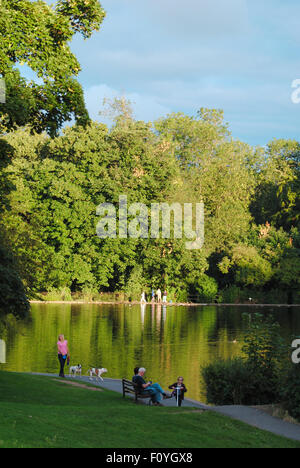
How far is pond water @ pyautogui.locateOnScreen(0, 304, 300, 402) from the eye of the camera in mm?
24953

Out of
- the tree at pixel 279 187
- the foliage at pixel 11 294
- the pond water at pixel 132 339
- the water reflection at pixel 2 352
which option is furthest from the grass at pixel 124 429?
the tree at pixel 279 187

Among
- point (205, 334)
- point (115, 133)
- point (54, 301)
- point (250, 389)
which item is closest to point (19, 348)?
point (205, 334)

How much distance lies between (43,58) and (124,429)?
10.3m

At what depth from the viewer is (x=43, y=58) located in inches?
650

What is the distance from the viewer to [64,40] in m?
17.1

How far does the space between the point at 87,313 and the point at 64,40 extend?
30.5m

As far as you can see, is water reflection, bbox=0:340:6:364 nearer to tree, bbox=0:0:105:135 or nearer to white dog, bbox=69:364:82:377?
white dog, bbox=69:364:82:377

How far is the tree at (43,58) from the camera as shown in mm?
15758

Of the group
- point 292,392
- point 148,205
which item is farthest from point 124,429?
point 148,205

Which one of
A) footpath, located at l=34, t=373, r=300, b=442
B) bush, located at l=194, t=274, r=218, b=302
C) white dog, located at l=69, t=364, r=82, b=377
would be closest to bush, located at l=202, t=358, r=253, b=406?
footpath, located at l=34, t=373, r=300, b=442

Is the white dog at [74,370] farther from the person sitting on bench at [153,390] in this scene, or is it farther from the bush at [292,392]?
the bush at [292,392]

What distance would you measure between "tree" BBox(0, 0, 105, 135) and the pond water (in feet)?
24.2

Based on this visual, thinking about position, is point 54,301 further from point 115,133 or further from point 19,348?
point 19,348

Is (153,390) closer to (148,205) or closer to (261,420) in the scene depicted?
(261,420)
